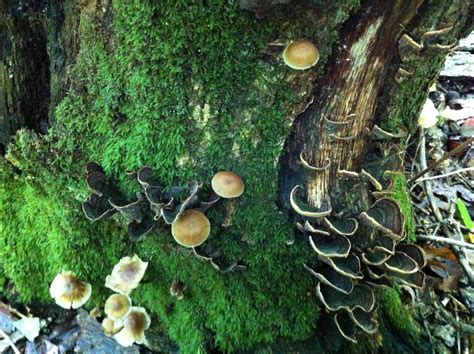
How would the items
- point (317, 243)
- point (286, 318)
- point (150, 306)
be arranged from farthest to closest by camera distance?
point (150, 306), point (286, 318), point (317, 243)

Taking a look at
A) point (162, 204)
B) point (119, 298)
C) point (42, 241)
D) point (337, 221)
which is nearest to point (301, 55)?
point (337, 221)

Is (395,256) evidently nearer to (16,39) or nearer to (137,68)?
(137,68)

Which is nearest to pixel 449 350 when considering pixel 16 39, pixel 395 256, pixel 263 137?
pixel 395 256

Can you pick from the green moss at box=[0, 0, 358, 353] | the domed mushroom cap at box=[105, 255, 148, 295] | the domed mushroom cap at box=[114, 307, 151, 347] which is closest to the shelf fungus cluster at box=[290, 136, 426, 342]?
the green moss at box=[0, 0, 358, 353]

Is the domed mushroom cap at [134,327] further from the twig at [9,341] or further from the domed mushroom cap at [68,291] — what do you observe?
the twig at [9,341]

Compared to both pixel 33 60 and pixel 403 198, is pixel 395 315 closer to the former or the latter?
pixel 403 198

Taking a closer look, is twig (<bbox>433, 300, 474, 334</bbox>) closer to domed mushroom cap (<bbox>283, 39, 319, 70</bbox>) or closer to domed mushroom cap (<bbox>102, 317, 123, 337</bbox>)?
domed mushroom cap (<bbox>283, 39, 319, 70</bbox>)
